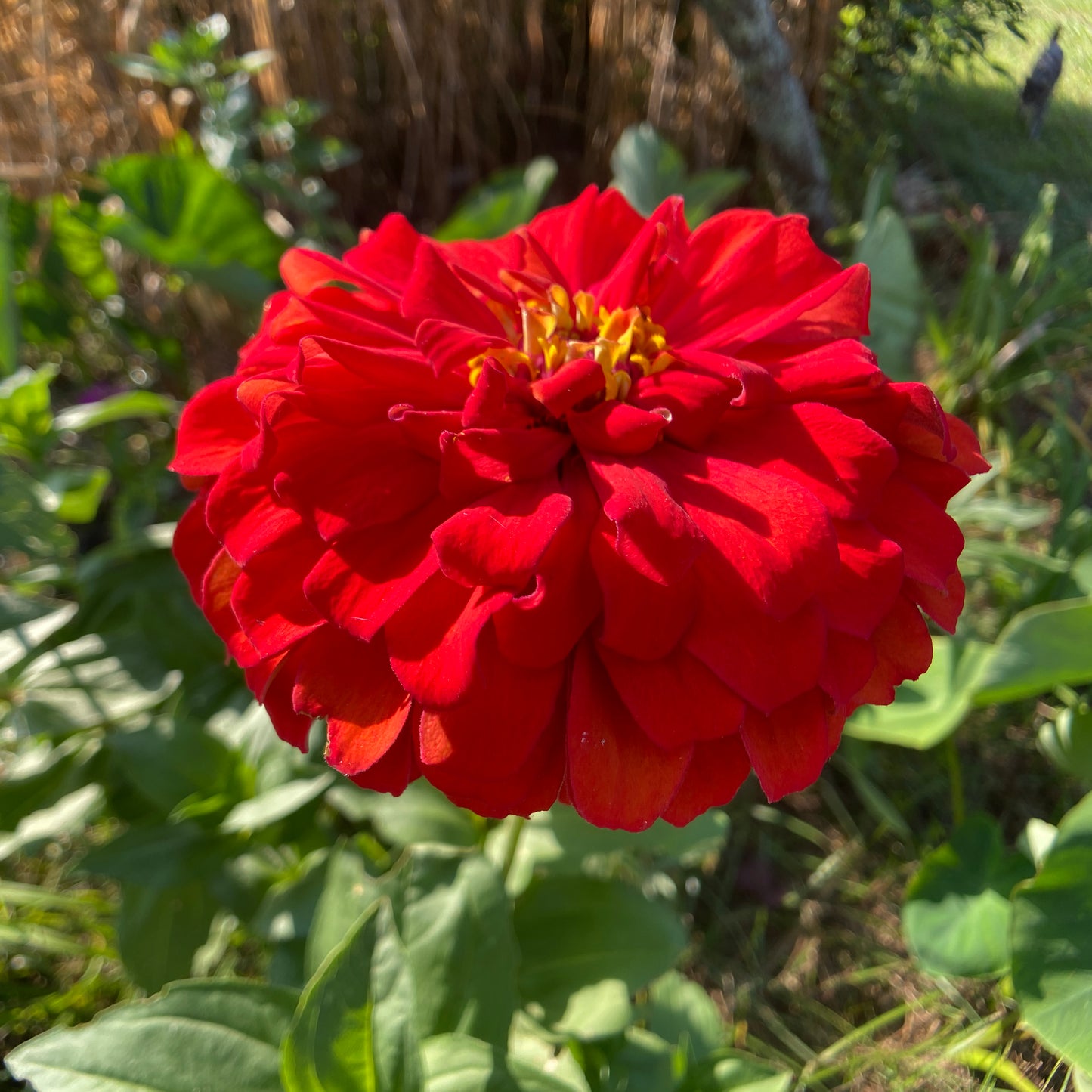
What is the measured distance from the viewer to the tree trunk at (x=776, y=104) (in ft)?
3.39

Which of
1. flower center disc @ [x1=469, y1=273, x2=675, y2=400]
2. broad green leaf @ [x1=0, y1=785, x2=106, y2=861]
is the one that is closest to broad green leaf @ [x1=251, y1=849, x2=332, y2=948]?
broad green leaf @ [x1=0, y1=785, x2=106, y2=861]

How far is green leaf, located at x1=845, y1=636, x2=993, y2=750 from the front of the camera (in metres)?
0.74

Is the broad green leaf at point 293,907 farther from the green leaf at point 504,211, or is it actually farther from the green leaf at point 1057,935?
the green leaf at point 504,211

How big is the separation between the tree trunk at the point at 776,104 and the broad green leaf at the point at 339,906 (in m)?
1.07

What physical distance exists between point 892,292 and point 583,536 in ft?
2.65

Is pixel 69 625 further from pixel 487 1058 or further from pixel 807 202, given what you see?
pixel 807 202

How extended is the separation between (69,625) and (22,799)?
7.7 inches

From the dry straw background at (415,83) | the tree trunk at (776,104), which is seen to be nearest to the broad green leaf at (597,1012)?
the tree trunk at (776,104)

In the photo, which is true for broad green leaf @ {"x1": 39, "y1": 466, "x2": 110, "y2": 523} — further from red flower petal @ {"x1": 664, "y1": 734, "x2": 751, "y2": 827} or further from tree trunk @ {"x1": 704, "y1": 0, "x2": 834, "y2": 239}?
tree trunk @ {"x1": 704, "y1": 0, "x2": 834, "y2": 239}

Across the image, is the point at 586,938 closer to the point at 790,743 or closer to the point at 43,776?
the point at 790,743

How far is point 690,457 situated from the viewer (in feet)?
1.46

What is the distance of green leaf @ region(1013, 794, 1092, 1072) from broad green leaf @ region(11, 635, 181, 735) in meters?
0.85

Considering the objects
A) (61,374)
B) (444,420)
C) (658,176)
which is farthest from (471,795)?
(61,374)

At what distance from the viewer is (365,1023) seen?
0.46m
